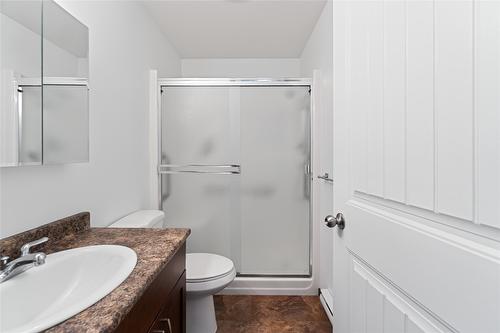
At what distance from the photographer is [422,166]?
1.96ft

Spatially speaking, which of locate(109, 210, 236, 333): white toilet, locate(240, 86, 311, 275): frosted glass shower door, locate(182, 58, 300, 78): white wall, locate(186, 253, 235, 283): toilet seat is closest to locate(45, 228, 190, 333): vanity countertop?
locate(109, 210, 236, 333): white toilet

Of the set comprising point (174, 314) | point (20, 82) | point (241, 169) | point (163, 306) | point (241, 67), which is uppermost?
point (241, 67)

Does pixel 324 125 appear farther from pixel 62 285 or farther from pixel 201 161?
pixel 62 285

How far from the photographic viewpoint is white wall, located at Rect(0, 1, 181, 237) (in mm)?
1056

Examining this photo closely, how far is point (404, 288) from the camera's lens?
25.7 inches

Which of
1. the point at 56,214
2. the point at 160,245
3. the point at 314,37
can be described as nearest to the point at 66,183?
the point at 56,214

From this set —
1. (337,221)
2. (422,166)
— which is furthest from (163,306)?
(422,166)

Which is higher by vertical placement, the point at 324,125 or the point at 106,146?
the point at 324,125

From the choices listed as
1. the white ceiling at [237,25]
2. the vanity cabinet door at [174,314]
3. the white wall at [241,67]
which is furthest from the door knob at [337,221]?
the white wall at [241,67]

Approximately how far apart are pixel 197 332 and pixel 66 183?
123 centimetres

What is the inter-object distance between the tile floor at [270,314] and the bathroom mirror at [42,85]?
148cm

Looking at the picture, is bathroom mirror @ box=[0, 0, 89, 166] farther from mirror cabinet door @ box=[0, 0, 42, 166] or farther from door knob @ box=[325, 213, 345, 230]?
door knob @ box=[325, 213, 345, 230]

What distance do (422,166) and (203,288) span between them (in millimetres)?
1490

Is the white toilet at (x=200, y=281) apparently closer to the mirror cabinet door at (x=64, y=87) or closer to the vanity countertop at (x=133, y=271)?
the vanity countertop at (x=133, y=271)
